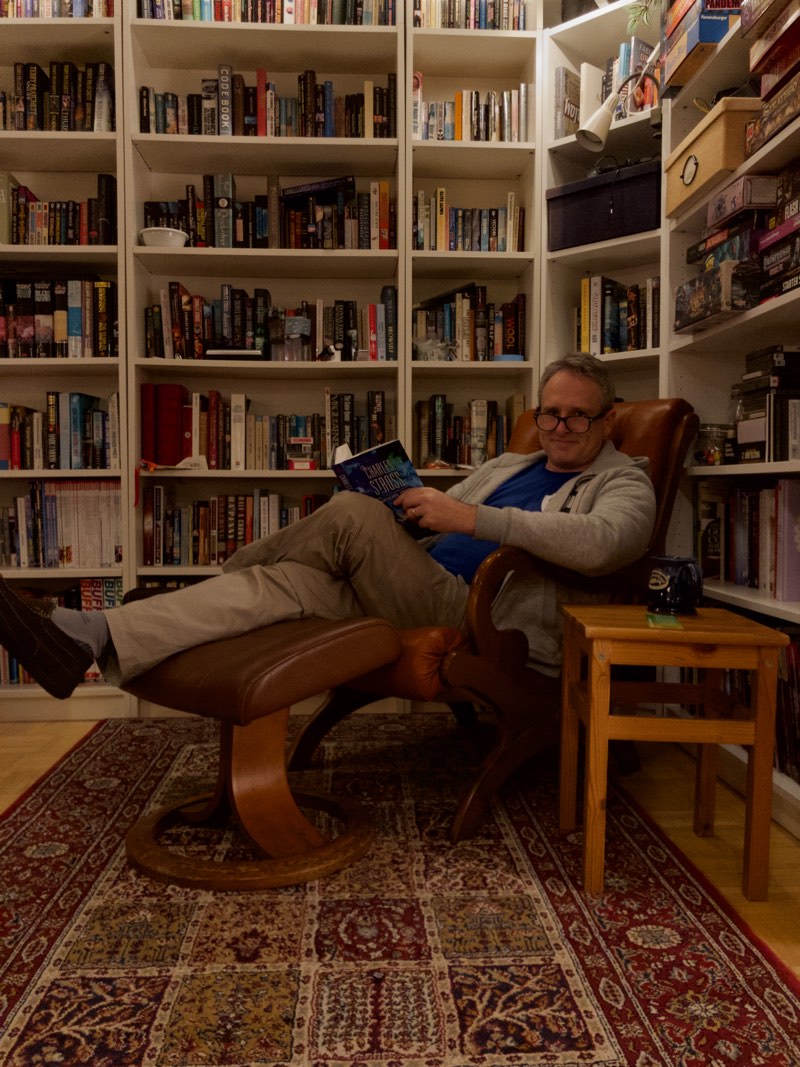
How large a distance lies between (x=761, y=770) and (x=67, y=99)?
2949mm

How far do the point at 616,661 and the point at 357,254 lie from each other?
6.14ft

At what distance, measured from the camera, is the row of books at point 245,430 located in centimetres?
279

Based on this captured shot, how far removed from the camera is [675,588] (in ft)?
4.98

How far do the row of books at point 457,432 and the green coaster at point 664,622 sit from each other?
56.7 inches

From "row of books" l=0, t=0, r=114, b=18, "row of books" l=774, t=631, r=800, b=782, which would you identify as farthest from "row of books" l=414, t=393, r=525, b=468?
"row of books" l=0, t=0, r=114, b=18

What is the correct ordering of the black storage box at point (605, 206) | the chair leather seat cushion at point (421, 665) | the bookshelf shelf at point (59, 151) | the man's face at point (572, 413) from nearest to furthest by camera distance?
the chair leather seat cushion at point (421, 665)
the man's face at point (572, 413)
the black storage box at point (605, 206)
the bookshelf shelf at point (59, 151)

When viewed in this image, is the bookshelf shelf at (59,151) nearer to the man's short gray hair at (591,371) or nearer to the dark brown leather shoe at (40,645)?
the man's short gray hair at (591,371)

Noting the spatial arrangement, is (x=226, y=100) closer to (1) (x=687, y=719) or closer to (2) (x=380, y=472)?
(2) (x=380, y=472)

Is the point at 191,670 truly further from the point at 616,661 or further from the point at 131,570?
the point at 131,570

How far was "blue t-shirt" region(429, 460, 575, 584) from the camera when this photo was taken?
6.75ft

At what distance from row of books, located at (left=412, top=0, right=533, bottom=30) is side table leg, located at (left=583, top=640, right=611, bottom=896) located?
95.4 inches

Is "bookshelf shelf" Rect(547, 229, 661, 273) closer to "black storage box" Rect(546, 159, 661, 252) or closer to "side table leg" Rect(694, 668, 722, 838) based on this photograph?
"black storage box" Rect(546, 159, 661, 252)

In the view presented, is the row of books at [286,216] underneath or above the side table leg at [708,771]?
above

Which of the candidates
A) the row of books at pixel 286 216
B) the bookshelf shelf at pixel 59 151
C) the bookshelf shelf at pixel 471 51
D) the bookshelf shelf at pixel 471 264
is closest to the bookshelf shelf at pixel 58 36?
the bookshelf shelf at pixel 59 151
